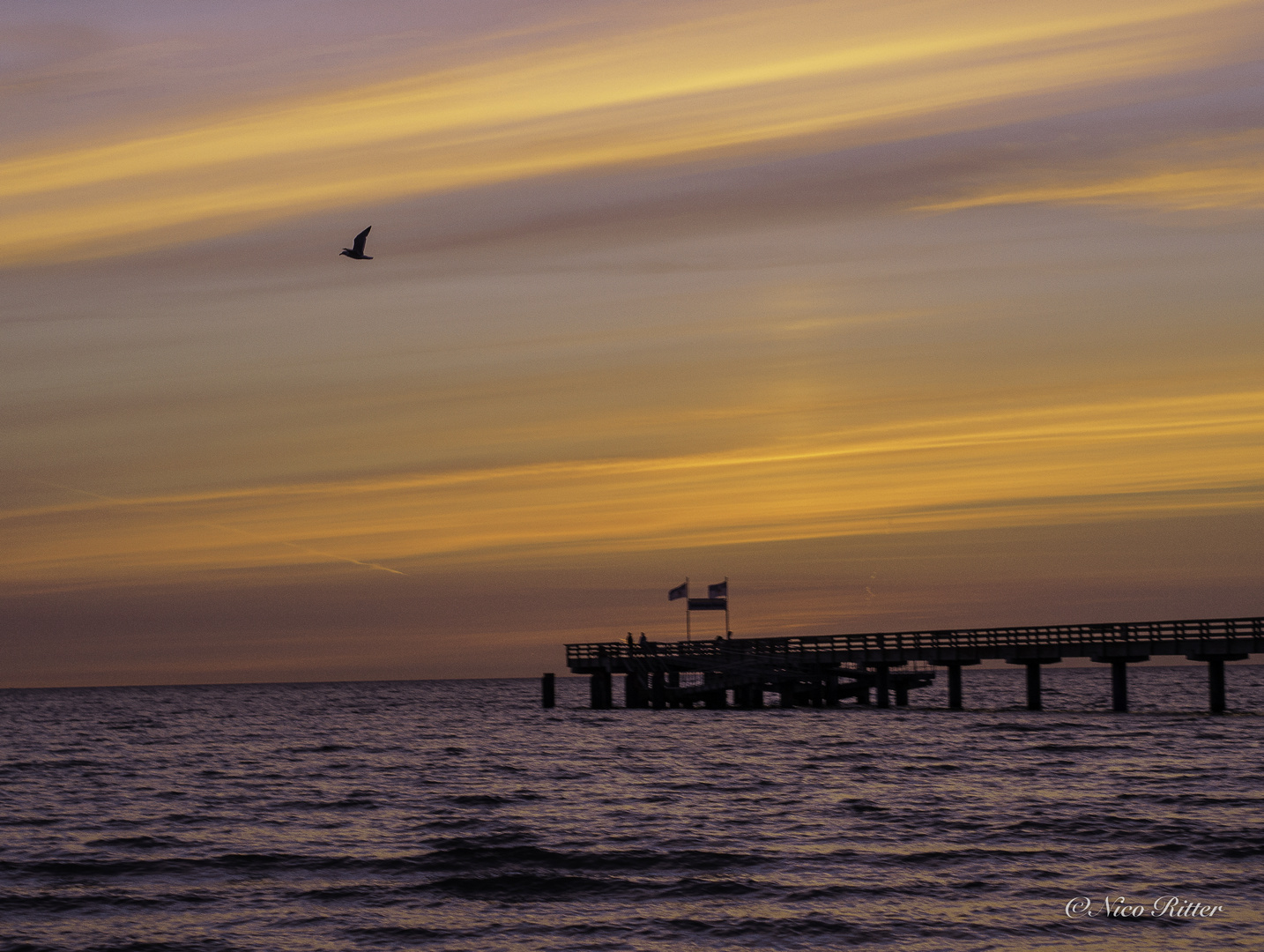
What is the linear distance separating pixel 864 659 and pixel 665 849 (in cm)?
4187

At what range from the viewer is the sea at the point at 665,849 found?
69.4 feet

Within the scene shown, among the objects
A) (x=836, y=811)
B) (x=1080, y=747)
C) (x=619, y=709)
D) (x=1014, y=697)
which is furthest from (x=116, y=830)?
(x=1014, y=697)

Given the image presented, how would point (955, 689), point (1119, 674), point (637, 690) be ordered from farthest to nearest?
1. point (637, 690)
2. point (955, 689)
3. point (1119, 674)

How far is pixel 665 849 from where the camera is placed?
1091 inches

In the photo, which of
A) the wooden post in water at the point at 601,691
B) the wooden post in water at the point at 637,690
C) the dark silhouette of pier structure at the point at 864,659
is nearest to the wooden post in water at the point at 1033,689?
the dark silhouette of pier structure at the point at 864,659

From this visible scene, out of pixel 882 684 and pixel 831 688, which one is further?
pixel 882 684

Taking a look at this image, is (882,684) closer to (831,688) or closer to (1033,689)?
(831,688)

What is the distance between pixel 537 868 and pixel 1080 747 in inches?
1025

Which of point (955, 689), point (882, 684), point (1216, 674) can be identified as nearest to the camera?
point (1216, 674)

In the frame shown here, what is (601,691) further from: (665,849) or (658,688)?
(665,849)

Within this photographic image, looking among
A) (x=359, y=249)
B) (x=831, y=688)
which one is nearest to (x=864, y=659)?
(x=831, y=688)

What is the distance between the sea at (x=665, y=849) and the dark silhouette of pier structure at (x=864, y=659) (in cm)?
440

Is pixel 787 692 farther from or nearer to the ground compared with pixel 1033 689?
nearer to the ground

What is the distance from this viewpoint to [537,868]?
26312mm
